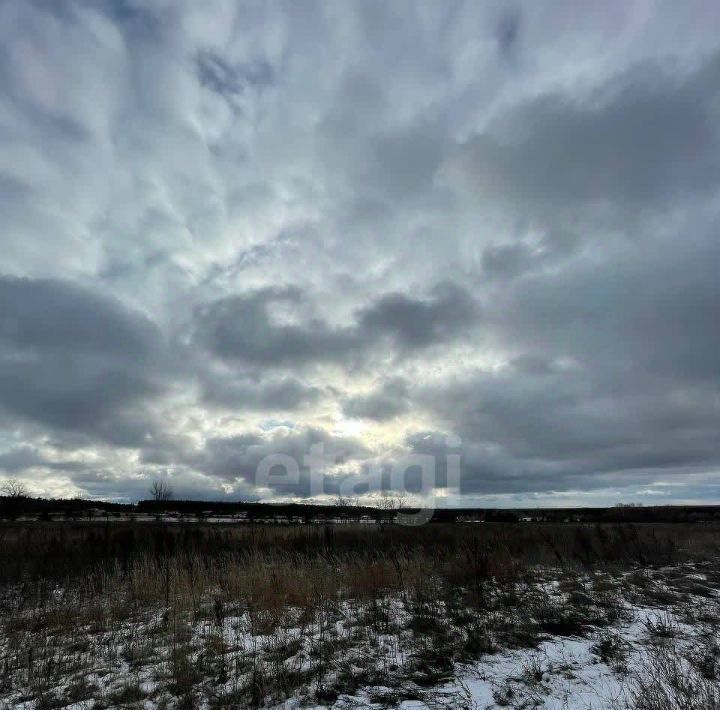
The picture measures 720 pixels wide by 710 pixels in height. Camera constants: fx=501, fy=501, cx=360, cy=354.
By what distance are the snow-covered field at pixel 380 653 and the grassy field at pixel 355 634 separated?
0.13 feet

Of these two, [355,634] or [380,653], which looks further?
[355,634]

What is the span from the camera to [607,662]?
26.2ft

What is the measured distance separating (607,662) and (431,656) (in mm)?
2787

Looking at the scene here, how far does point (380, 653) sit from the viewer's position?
28.2 ft

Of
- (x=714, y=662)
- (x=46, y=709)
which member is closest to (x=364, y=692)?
(x=46, y=709)

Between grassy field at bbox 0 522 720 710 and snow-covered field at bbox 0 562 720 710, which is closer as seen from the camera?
snow-covered field at bbox 0 562 720 710

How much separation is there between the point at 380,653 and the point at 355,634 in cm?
116

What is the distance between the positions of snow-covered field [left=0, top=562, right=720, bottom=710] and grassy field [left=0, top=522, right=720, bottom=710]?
0.04m

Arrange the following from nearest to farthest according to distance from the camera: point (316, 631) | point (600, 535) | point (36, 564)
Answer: point (316, 631) < point (36, 564) < point (600, 535)

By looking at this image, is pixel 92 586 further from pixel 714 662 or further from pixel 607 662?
pixel 714 662

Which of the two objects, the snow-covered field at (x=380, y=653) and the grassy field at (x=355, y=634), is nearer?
the snow-covered field at (x=380, y=653)

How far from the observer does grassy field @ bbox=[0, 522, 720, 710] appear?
7074mm

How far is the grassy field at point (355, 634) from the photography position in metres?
7.07

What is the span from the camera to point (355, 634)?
965 centimetres
